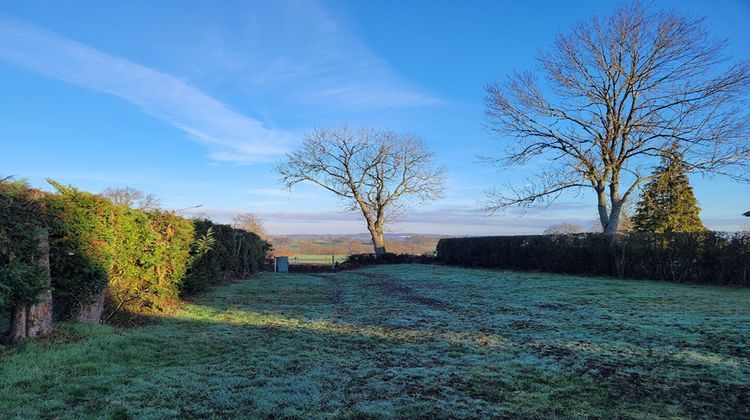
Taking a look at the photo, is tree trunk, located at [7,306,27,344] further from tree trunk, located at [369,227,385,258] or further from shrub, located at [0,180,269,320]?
tree trunk, located at [369,227,385,258]

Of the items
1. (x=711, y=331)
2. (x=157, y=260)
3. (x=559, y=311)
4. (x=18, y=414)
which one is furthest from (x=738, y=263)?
(x=18, y=414)

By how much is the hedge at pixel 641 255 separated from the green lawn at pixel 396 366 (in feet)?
18.8

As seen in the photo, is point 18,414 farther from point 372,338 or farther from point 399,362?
point 372,338

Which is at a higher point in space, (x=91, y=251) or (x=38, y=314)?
(x=91, y=251)

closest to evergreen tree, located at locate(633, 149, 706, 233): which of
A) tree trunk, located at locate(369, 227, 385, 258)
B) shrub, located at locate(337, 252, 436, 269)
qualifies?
shrub, located at locate(337, 252, 436, 269)

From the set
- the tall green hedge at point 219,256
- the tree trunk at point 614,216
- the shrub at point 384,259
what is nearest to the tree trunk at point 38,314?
the tall green hedge at point 219,256

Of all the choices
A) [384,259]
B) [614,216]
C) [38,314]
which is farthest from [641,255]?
[384,259]

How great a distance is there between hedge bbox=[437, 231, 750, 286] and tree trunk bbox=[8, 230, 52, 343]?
15.7 metres

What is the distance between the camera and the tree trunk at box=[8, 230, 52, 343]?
450 centimetres

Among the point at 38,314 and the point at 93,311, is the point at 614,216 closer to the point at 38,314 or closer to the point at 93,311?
the point at 93,311

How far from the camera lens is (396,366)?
4418mm

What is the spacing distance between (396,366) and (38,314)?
3990 millimetres

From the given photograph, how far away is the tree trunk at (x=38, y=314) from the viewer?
450cm

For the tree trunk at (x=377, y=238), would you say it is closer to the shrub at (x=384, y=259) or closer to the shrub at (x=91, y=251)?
the shrub at (x=384, y=259)
